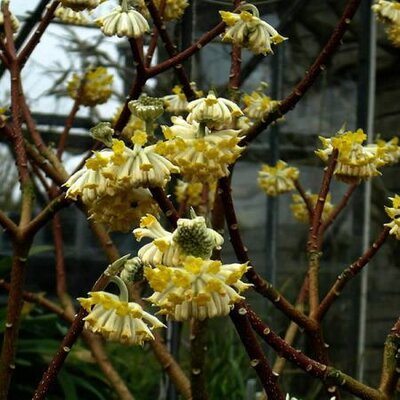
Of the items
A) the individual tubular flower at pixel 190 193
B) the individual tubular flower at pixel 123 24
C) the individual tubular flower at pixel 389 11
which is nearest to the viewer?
the individual tubular flower at pixel 123 24

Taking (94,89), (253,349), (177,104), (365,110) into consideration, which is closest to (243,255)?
(253,349)

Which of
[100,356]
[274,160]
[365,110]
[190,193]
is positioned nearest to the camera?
[100,356]

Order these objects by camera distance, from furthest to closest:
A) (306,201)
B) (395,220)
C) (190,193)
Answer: (190,193), (306,201), (395,220)

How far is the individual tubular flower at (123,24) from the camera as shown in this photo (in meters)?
1.47

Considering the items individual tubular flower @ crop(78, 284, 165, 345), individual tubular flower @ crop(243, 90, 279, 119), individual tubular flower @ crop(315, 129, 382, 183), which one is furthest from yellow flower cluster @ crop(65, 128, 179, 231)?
individual tubular flower @ crop(243, 90, 279, 119)

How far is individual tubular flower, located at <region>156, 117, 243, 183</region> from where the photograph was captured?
3.64 feet

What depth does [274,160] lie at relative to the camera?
3.88m

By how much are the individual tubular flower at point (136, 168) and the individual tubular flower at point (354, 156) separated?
577 mm

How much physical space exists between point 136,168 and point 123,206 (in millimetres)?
65

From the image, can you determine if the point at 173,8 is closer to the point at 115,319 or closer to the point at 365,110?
the point at 115,319

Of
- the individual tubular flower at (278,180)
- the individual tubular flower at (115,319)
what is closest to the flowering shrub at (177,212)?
the individual tubular flower at (115,319)

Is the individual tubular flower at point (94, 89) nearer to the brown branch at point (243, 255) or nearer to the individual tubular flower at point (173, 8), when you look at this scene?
the individual tubular flower at point (173, 8)

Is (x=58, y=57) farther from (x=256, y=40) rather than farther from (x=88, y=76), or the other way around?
(x=256, y=40)

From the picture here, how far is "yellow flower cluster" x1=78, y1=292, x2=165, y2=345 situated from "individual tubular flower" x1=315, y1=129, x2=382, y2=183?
63 centimetres
